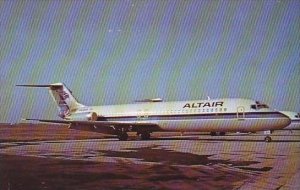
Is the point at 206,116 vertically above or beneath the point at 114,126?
above

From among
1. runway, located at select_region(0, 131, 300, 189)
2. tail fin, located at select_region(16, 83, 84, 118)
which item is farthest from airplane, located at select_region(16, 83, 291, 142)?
runway, located at select_region(0, 131, 300, 189)

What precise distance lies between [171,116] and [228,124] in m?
3.35

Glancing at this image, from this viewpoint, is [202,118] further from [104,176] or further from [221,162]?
[104,176]

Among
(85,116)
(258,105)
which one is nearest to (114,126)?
(85,116)

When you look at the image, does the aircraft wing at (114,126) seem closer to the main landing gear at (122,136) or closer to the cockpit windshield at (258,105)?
the main landing gear at (122,136)

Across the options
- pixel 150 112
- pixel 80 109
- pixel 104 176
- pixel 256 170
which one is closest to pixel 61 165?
pixel 104 176

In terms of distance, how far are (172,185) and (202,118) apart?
12.8 meters

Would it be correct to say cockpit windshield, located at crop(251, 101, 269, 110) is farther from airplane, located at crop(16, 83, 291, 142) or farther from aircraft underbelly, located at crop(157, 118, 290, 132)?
aircraft underbelly, located at crop(157, 118, 290, 132)

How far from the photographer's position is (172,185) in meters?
6.20

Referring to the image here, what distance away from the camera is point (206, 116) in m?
18.7

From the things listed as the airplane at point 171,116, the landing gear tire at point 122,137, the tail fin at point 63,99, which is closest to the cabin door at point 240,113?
the airplane at point 171,116

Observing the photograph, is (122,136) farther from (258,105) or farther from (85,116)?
(258,105)

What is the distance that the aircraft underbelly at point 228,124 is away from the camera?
1677 centimetres

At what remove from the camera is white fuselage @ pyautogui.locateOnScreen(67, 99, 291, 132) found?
56.1 feet
